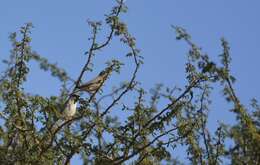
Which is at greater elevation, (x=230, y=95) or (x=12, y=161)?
(x=230, y=95)

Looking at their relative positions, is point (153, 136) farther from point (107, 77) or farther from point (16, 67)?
point (16, 67)

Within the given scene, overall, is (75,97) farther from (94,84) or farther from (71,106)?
(94,84)

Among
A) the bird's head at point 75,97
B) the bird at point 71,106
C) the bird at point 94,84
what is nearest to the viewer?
the bird's head at point 75,97

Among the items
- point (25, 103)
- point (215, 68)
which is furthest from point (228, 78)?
point (25, 103)

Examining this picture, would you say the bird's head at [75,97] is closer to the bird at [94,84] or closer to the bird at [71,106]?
the bird at [71,106]

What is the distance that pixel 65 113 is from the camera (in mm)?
7285

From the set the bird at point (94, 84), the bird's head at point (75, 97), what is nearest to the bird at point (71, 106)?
the bird's head at point (75, 97)

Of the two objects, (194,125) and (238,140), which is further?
(238,140)

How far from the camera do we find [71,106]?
292 inches

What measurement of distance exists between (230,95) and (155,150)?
119 centimetres

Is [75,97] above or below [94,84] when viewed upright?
below

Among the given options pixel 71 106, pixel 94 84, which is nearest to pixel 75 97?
pixel 71 106

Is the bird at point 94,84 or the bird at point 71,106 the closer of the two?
the bird at point 71,106

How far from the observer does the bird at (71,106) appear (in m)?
7.23
